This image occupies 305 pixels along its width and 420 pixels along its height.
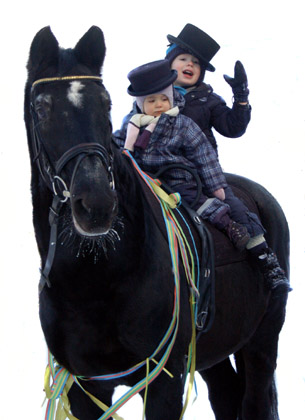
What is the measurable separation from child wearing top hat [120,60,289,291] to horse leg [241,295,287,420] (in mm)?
844

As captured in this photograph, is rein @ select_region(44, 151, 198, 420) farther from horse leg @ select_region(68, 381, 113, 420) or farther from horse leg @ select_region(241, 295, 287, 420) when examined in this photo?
horse leg @ select_region(241, 295, 287, 420)

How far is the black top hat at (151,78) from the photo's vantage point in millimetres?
3508

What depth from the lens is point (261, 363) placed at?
4.26m

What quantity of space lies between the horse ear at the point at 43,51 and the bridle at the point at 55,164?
10cm

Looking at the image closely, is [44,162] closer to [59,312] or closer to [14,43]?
[59,312]

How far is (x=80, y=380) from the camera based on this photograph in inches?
123

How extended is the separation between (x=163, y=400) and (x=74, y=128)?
4.50ft

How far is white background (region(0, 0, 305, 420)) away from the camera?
606 centimetres

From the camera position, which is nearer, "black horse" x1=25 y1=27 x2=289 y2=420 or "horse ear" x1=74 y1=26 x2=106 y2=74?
"black horse" x1=25 y1=27 x2=289 y2=420

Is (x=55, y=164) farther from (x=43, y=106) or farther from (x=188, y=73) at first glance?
(x=188, y=73)

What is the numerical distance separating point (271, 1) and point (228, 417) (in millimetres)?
7490

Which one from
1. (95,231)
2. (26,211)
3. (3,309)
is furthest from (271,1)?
(95,231)

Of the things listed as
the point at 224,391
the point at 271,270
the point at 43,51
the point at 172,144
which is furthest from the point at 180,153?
the point at 224,391

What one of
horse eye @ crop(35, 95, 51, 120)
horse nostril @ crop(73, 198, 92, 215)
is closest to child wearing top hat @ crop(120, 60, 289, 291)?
horse eye @ crop(35, 95, 51, 120)
